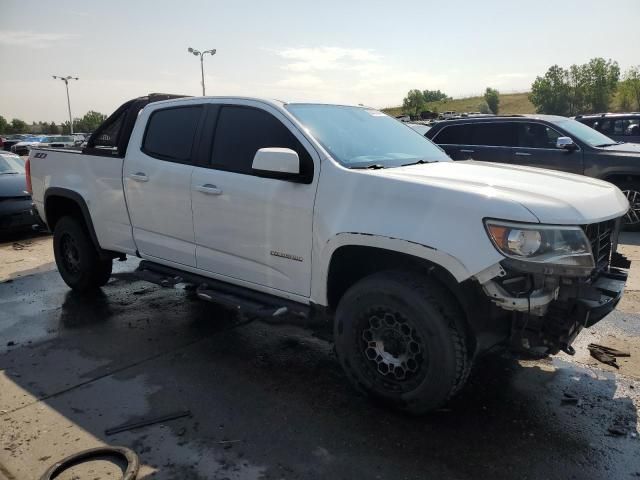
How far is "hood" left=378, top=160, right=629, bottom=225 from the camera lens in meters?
2.85

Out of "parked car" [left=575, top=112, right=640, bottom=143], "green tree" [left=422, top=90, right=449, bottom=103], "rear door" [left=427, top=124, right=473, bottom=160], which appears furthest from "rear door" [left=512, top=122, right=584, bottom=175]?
"green tree" [left=422, top=90, right=449, bottom=103]

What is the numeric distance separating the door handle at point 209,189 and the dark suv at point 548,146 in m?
6.61

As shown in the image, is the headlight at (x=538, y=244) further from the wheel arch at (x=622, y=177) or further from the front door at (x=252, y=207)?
the wheel arch at (x=622, y=177)

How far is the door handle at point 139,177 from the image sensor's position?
4.66m

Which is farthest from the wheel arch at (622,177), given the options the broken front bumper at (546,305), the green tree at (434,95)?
the green tree at (434,95)

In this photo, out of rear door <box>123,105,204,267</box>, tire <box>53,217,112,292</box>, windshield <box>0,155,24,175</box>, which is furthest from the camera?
windshield <box>0,155,24,175</box>

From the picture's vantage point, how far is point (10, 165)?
9.90 meters

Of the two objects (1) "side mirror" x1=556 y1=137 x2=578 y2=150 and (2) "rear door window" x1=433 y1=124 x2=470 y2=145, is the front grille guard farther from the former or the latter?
(2) "rear door window" x1=433 y1=124 x2=470 y2=145

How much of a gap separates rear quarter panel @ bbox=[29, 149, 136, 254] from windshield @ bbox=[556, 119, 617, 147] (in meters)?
7.36

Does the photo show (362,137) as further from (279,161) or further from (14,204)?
(14,204)

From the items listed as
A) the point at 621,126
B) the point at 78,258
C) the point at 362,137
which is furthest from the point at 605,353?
the point at 621,126

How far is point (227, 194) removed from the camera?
398 cm

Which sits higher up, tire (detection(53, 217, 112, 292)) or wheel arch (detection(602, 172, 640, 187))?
wheel arch (detection(602, 172, 640, 187))

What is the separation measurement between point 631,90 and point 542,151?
5945 centimetres
